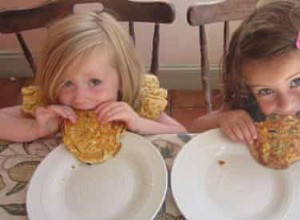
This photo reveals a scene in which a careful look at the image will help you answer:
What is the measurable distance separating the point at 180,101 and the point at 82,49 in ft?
4.83

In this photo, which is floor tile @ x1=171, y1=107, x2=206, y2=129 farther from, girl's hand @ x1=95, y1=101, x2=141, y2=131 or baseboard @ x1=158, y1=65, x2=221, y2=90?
girl's hand @ x1=95, y1=101, x2=141, y2=131

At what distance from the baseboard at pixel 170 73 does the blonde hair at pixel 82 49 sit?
1297mm

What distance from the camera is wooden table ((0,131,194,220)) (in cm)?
100

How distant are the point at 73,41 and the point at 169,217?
0.43m

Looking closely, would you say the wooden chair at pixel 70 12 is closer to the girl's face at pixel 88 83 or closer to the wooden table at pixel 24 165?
the girl's face at pixel 88 83

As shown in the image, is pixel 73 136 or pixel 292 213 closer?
pixel 292 213

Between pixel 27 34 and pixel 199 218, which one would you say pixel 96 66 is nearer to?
pixel 199 218

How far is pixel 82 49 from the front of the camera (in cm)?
113

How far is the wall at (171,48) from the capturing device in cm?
235

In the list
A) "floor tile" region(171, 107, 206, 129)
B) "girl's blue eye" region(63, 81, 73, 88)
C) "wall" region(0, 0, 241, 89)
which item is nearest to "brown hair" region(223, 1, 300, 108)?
"girl's blue eye" region(63, 81, 73, 88)

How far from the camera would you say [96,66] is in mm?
1149

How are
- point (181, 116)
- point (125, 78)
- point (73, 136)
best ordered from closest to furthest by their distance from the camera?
point (73, 136), point (125, 78), point (181, 116)

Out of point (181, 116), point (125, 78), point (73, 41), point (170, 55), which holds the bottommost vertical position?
point (181, 116)

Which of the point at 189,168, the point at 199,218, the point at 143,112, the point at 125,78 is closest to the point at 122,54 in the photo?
the point at 125,78
